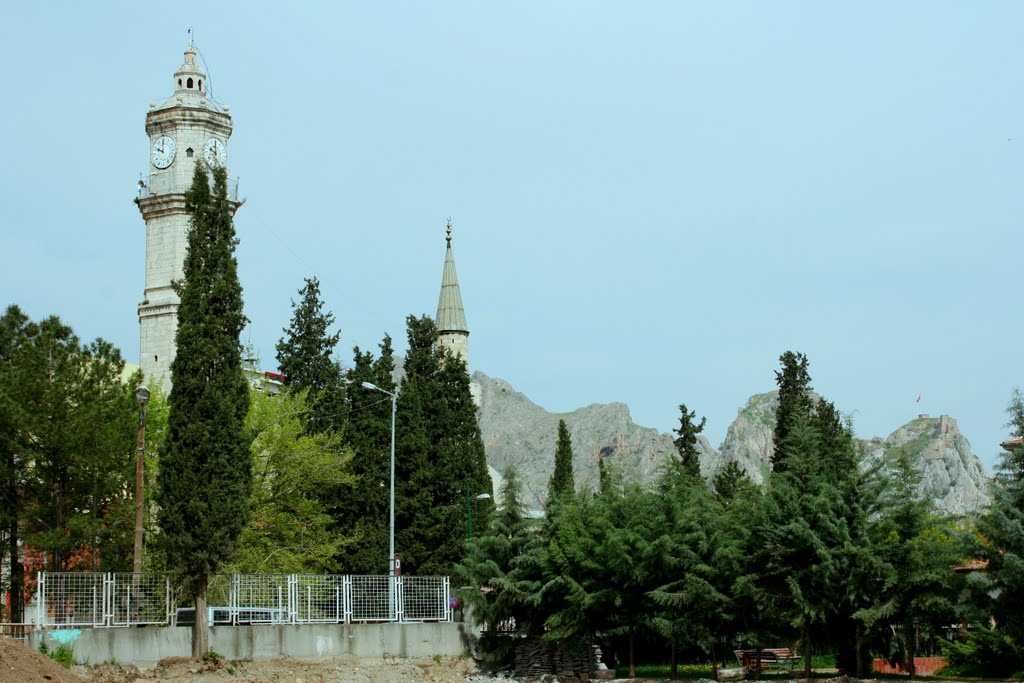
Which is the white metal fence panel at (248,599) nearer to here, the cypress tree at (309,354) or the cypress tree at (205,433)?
the cypress tree at (205,433)

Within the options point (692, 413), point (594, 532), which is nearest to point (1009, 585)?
point (594, 532)

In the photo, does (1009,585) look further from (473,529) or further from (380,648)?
(473,529)

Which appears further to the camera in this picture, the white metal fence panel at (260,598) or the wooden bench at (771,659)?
the wooden bench at (771,659)

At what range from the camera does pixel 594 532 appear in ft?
101

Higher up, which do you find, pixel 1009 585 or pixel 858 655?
pixel 1009 585

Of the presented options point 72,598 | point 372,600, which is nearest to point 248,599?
point 372,600

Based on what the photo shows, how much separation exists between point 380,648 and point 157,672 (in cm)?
658

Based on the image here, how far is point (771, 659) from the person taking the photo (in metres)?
32.2

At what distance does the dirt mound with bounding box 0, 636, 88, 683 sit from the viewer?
1869 centimetres

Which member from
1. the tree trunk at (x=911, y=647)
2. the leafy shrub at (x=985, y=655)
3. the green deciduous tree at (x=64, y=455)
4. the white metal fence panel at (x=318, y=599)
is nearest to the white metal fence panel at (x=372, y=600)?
the white metal fence panel at (x=318, y=599)

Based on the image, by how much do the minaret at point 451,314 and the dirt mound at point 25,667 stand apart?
71.9 m

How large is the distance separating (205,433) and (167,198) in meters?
24.8

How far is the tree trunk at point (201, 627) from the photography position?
87.6ft

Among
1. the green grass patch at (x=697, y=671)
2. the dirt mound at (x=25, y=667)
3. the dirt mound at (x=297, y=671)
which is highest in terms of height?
the dirt mound at (x=25, y=667)
